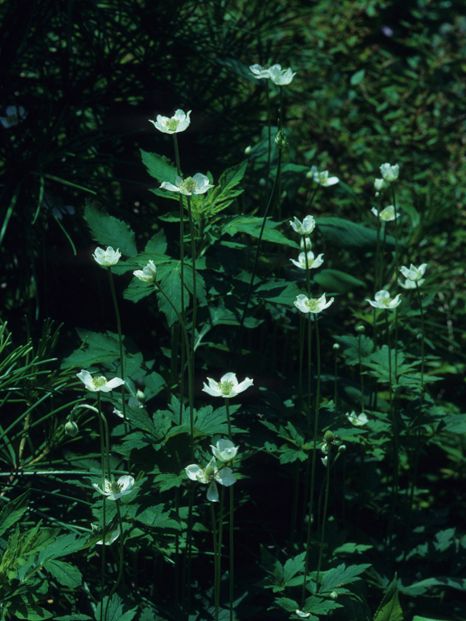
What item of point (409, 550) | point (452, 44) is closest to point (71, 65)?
point (409, 550)

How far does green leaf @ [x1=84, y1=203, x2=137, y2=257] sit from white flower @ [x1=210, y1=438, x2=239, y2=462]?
504 millimetres

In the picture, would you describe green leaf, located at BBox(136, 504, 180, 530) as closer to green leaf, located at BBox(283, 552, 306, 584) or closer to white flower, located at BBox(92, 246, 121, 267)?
green leaf, located at BBox(283, 552, 306, 584)

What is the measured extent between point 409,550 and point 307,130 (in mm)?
1652

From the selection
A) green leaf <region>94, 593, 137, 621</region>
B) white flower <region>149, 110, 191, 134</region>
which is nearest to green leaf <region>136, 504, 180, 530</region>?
green leaf <region>94, 593, 137, 621</region>

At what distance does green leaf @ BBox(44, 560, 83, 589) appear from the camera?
1.42 meters

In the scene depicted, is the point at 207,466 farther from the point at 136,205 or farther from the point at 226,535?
the point at 136,205

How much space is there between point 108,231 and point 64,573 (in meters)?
0.65

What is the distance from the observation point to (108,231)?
5.77 ft

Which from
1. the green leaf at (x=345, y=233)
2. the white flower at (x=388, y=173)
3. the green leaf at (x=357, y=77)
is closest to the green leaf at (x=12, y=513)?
the white flower at (x=388, y=173)

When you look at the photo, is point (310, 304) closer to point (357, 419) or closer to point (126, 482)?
point (357, 419)

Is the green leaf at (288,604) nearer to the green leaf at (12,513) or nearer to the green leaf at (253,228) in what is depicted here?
the green leaf at (12,513)

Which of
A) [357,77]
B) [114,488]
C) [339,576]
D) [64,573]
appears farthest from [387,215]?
[357,77]

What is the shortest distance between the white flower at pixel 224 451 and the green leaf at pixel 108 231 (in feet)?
1.65

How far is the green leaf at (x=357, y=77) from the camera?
330cm
